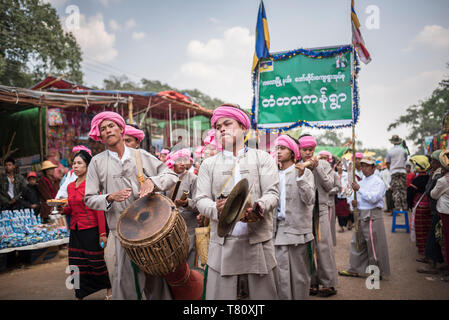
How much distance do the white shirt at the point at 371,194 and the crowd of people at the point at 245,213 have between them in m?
0.02

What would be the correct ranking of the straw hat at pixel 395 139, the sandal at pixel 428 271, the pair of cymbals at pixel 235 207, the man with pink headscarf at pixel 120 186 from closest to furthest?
the pair of cymbals at pixel 235 207 → the man with pink headscarf at pixel 120 186 → the sandal at pixel 428 271 → the straw hat at pixel 395 139

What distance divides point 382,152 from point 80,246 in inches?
3603

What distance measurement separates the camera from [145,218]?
2.73 meters

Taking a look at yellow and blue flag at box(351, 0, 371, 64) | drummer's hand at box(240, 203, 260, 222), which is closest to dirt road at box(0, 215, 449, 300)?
drummer's hand at box(240, 203, 260, 222)

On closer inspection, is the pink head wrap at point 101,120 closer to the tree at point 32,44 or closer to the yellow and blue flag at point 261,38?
the yellow and blue flag at point 261,38

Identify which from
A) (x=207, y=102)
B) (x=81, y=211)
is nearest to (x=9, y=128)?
(x=81, y=211)

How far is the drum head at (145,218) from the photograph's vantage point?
259cm

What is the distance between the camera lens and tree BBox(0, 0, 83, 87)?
13430 millimetres

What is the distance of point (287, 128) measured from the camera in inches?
217

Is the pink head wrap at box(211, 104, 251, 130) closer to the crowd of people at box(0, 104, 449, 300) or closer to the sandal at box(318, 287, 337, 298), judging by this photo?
the crowd of people at box(0, 104, 449, 300)

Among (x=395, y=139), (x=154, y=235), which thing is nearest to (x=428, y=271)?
(x=154, y=235)

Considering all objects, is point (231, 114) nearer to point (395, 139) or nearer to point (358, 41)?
point (358, 41)

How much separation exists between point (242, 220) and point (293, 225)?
165 centimetres

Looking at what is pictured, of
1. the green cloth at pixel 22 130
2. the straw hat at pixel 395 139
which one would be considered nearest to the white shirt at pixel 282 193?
the green cloth at pixel 22 130
